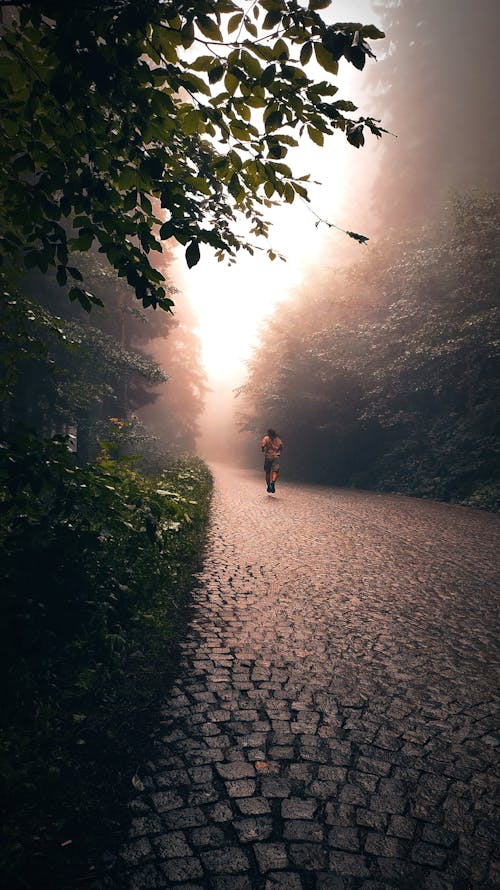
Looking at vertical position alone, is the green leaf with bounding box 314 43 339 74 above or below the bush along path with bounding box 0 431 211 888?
above

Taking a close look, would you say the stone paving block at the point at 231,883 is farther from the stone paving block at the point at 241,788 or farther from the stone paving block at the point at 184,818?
the stone paving block at the point at 241,788

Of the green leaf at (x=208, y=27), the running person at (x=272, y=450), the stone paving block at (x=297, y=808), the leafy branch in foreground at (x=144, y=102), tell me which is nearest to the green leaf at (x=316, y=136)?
the leafy branch in foreground at (x=144, y=102)

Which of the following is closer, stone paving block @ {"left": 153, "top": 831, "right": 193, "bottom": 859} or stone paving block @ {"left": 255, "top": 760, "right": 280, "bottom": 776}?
stone paving block @ {"left": 153, "top": 831, "right": 193, "bottom": 859}

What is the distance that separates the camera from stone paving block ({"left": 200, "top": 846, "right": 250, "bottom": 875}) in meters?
1.91

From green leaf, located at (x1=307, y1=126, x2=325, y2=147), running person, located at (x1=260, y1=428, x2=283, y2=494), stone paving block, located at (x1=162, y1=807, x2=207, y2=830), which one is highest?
green leaf, located at (x1=307, y1=126, x2=325, y2=147)

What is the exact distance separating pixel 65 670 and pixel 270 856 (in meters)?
1.65

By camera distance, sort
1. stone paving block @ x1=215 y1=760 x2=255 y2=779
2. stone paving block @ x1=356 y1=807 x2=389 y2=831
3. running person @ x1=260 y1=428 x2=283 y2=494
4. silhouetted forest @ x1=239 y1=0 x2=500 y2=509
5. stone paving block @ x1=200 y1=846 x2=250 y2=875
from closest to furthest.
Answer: stone paving block @ x1=200 y1=846 x2=250 y2=875
stone paving block @ x1=356 y1=807 x2=389 y2=831
stone paving block @ x1=215 y1=760 x2=255 y2=779
running person @ x1=260 y1=428 x2=283 y2=494
silhouetted forest @ x1=239 y1=0 x2=500 y2=509

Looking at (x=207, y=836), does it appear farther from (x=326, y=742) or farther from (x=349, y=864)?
(x=326, y=742)

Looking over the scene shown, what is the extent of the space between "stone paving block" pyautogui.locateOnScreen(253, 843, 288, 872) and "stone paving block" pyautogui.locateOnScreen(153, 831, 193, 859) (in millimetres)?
307

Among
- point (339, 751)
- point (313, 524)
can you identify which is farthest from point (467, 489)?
point (339, 751)

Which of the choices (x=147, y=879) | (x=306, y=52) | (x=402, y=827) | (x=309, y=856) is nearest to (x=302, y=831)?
(x=309, y=856)

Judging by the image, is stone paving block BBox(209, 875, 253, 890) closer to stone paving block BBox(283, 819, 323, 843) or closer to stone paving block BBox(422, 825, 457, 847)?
stone paving block BBox(283, 819, 323, 843)

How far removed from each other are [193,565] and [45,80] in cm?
543

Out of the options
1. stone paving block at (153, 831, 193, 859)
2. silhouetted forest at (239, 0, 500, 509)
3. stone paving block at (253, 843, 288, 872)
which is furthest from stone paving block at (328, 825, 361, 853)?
silhouetted forest at (239, 0, 500, 509)
